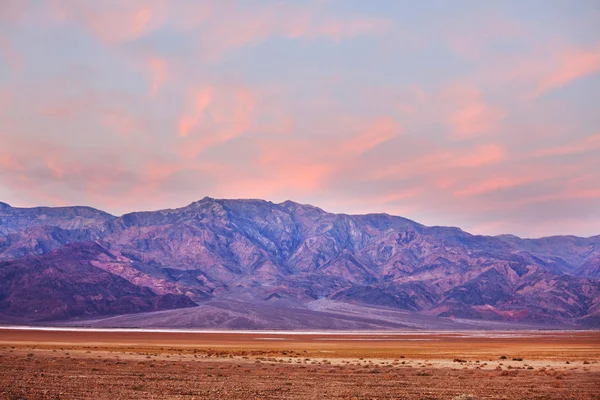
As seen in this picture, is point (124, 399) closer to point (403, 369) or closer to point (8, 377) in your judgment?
point (8, 377)

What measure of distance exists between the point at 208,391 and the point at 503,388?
16805 mm

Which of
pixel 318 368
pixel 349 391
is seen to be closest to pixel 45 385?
pixel 349 391

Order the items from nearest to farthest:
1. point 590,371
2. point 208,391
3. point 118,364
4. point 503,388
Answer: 1. point 208,391
2. point 503,388
3. point 590,371
4. point 118,364

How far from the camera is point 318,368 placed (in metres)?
47.1

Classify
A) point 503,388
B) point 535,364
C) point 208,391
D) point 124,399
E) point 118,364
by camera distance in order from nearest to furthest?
point 124,399 → point 208,391 → point 503,388 → point 118,364 → point 535,364

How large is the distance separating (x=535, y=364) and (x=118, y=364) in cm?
3609

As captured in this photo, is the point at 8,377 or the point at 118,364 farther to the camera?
the point at 118,364

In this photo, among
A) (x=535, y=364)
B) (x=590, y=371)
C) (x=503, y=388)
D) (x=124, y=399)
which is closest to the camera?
(x=124, y=399)

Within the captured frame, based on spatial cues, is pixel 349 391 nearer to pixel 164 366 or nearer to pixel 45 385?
pixel 45 385

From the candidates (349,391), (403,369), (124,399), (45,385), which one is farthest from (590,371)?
(45,385)

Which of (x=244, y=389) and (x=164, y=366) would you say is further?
(x=164, y=366)

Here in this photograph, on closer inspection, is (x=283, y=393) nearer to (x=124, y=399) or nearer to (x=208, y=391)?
(x=208, y=391)

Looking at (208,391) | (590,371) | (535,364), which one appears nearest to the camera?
(208,391)

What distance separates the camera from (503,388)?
34000mm
